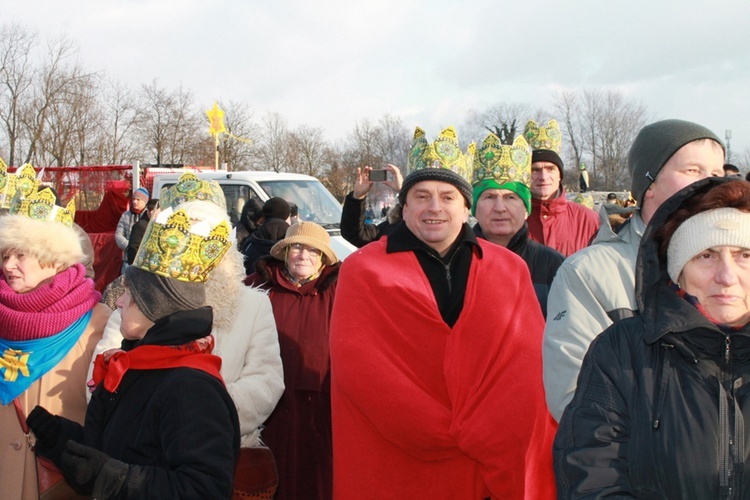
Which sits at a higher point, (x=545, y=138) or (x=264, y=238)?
(x=545, y=138)

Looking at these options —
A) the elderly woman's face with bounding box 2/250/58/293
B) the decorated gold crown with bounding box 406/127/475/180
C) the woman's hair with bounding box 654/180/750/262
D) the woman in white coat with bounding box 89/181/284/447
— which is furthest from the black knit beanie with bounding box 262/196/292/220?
the woman's hair with bounding box 654/180/750/262

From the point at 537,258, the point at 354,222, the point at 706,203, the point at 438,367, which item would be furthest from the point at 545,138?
the point at 706,203

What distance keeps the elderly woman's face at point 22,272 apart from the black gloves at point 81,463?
5.40 feet

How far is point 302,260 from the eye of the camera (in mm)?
4812

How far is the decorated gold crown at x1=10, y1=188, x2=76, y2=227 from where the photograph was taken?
161 inches

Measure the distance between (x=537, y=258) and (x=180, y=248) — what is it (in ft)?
6.87

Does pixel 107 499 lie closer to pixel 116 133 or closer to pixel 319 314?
pixel 319 314

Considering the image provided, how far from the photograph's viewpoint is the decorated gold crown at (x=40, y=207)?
409cm

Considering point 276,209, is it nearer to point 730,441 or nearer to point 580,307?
point 580,307

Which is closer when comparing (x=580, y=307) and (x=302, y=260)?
(x=580, y=307)

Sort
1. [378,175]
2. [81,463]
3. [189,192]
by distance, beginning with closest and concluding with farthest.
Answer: [81,463]
[189,192]
[378,175]

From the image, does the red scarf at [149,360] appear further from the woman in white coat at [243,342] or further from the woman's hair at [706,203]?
the woman's hair at [706,203]

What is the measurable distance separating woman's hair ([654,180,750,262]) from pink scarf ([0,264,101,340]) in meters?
Result: 2.82

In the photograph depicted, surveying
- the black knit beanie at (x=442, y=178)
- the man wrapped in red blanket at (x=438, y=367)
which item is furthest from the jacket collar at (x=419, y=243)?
the black knit beanie at (x=442, y=178)
